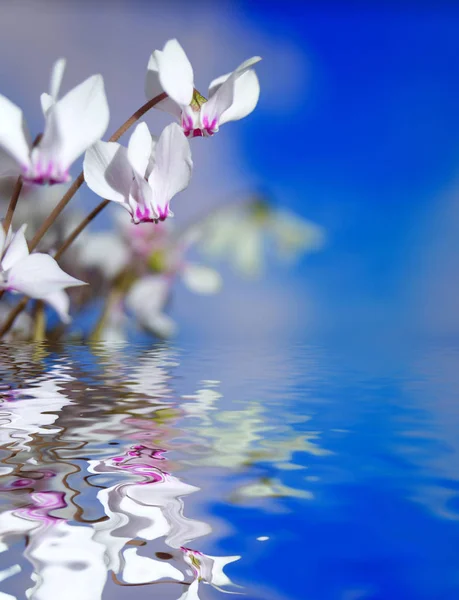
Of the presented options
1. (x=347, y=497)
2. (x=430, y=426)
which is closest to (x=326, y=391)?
(x=430, y=426)

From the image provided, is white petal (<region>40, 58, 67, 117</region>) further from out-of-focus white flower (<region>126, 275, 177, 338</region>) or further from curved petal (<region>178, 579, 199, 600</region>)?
out-of-focus white flower (<region>126, 275, 177, 338</region>)

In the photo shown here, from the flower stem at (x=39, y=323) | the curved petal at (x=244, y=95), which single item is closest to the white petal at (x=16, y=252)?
the curved petal at (x=244, y=95)

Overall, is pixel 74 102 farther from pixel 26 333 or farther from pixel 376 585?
pixel 26 333

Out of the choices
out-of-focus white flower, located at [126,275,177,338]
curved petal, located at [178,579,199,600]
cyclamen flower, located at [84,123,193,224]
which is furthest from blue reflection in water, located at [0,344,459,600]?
out-of-focus white flower, located at [126,275,177,338]

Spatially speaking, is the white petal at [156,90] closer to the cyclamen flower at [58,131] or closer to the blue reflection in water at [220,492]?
the cyclamen flower at [58,131]

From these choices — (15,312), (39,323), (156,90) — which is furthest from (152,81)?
(39,323)
